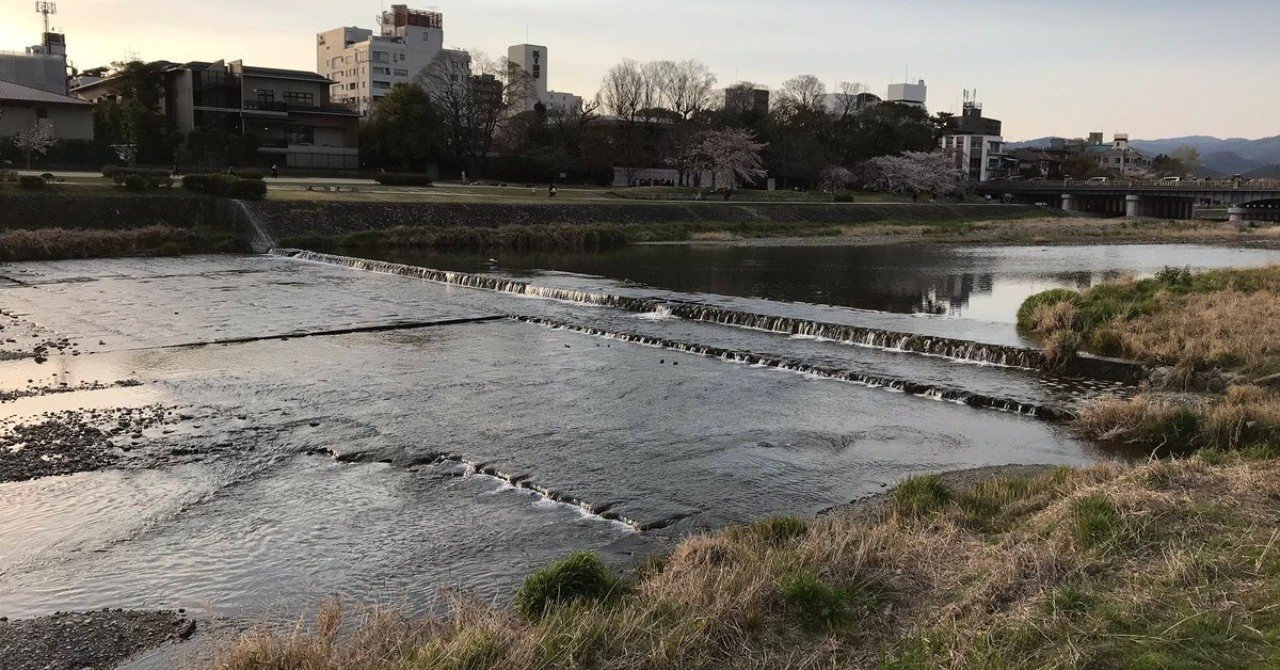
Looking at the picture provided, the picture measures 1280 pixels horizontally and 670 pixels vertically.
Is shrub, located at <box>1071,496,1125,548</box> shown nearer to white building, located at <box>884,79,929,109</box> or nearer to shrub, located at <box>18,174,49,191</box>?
shrub, located at <box>18,174,49,191</box>

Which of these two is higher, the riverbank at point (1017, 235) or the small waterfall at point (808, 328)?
the riverbank at point (1017, 235)

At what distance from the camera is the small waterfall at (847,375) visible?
15.8 metres

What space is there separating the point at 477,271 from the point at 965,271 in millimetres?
19459

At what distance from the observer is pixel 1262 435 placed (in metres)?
12.6

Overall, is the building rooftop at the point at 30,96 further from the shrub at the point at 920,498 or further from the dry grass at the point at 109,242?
the shrub at the point at 920,498

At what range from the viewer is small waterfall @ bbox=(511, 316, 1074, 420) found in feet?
51.9

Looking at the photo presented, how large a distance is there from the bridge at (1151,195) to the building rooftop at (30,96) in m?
85.1

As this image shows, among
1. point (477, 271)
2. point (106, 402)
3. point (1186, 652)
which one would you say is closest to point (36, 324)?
point (106, 402)

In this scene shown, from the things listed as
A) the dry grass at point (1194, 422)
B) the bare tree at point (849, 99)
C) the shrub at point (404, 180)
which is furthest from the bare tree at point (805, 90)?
the dry grass at point (1194, 422)

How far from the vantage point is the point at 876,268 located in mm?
39156

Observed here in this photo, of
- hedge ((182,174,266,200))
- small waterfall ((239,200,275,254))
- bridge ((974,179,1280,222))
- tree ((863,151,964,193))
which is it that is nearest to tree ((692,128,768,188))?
tree ((863,151,964,193))

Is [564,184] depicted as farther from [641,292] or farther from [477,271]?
[641,292]

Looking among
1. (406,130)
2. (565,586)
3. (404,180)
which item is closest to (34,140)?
(404,180)

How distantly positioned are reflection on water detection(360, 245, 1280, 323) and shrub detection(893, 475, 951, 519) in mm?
15977
